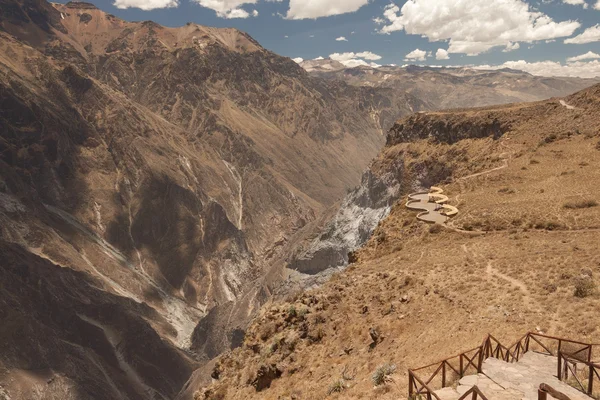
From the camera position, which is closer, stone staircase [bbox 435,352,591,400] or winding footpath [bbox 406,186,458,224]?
stone staircase [bbox 435,352,591,400]

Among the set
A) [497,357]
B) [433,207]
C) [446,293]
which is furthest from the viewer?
[433,207]

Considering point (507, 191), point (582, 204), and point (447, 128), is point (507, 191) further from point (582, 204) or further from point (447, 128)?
point (447, 128)

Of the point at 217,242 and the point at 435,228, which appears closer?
the point at 435,228

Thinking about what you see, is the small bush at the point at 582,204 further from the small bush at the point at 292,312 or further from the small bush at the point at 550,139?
the small bush at the point at 292,312

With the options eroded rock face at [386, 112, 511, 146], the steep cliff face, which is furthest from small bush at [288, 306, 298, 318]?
eroded rock face at [386, 112, 511, 146]

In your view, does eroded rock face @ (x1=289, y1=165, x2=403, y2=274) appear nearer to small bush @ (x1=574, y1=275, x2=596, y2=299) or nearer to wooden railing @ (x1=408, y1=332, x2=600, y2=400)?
small bush @ (x1=574, y1=275, x2=596, y2=299)

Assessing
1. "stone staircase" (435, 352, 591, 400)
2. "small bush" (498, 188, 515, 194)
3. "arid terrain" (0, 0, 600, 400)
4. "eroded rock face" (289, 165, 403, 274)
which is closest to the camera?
"stone staircase" (435, 352, 591, 400)

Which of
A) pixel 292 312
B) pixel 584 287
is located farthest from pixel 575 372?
pixel 292 312

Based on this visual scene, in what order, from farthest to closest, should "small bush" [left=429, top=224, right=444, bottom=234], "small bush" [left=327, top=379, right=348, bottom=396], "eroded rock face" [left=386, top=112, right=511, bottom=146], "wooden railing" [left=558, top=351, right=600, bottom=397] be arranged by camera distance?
"eroded rock face" [left=386, top=112, right=511, bottom=146]
"small bush" [left=429, top=224, right=444, bottom=234]
"small bush" [left=327, top=379, right=348, bottom=396]
"wooden railing" [left=558, top=351, right=600, bottom=397]
